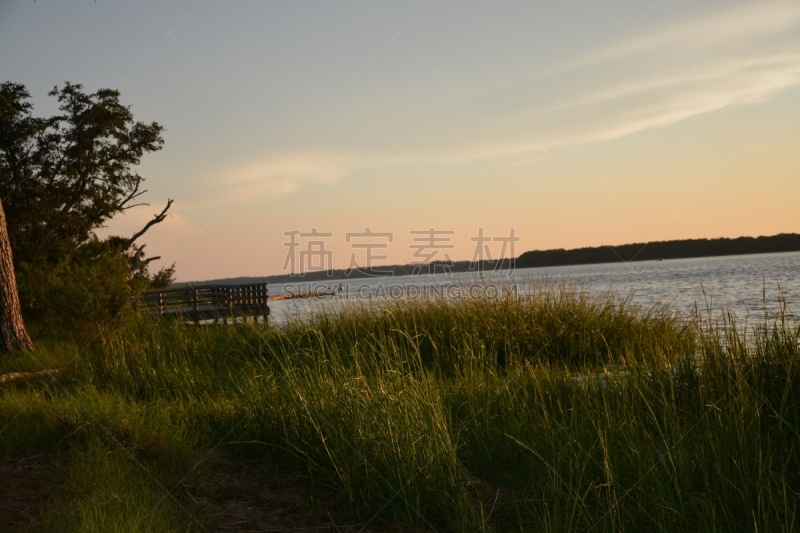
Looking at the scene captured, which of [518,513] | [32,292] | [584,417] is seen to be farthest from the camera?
[32,292]

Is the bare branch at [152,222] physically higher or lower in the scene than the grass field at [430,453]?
higher

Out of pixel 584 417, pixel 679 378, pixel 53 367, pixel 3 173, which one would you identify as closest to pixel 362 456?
pixel 584 417

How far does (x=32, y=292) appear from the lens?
1421cm

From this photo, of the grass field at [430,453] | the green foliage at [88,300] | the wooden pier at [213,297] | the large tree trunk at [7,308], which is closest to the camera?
the grass field at [430,453]

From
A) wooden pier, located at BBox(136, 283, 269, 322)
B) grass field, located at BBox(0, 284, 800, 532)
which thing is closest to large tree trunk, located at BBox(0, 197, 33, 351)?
grass field, located at BBox(0, 284, 800, 532)

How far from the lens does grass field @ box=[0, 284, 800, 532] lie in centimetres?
338

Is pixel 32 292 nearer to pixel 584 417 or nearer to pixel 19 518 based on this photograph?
pixel 19 518

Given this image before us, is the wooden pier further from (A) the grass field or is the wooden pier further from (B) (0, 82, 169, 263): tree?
(A) the grass field

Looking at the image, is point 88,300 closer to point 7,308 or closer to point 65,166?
point 7,308

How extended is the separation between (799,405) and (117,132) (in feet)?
77.5

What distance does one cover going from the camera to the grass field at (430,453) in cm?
338

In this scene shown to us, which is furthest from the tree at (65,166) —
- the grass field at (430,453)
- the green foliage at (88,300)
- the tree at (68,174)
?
the grass field at (430,453)

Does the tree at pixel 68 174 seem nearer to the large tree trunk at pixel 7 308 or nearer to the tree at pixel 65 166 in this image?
the tree at pixel 65 166

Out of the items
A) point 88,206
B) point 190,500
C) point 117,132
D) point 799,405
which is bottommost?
point 190,500
